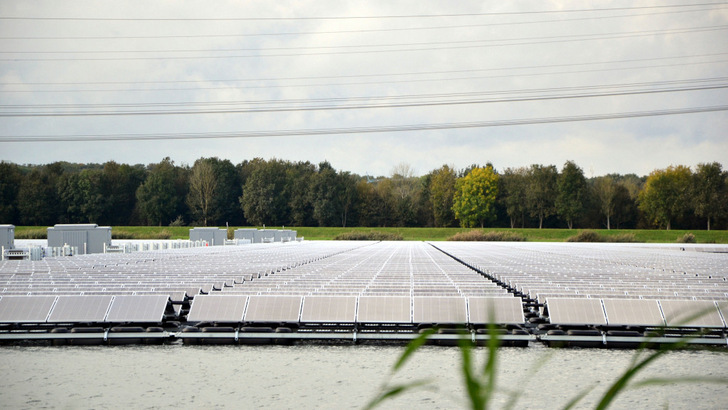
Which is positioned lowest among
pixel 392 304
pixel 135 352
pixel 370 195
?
pixel 135 352

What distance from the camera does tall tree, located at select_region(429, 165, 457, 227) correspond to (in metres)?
101

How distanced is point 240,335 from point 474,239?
242 ft

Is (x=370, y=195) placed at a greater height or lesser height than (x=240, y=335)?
greater

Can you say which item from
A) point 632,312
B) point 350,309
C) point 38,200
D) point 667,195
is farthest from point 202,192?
point 632,312

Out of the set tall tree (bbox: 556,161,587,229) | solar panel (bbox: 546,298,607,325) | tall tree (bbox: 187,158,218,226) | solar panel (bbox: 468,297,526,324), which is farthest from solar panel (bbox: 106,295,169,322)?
tall tree (bbox: 556,161,587,229)

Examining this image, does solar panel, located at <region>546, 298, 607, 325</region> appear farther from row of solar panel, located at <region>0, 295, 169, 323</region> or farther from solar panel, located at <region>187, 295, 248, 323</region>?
row of solar panel, located at <region>0, 295, 169, 323</region>

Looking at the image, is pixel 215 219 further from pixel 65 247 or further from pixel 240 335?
pixel 240 335

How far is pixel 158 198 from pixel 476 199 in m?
49.2

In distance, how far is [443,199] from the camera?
102 metres

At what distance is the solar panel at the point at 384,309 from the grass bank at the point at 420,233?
247 ft

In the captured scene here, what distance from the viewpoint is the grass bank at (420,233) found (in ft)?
265

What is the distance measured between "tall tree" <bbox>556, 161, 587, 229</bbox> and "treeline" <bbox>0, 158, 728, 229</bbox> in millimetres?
151

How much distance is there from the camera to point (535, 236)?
3529 inches

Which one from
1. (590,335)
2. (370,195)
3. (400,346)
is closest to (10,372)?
(400,346)
